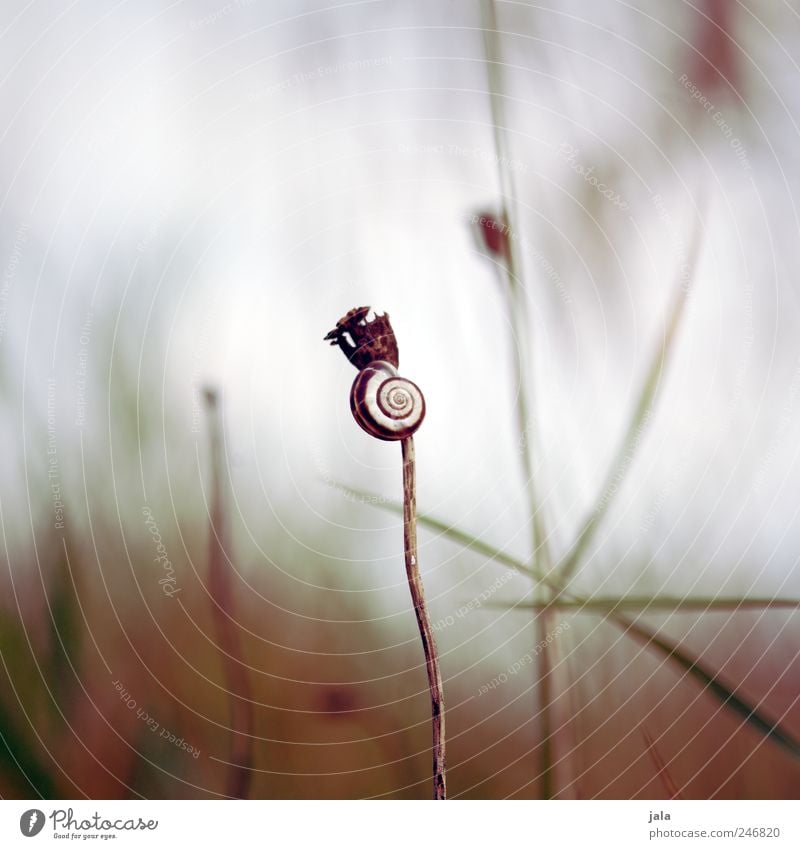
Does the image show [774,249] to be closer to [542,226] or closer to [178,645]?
[542,226]

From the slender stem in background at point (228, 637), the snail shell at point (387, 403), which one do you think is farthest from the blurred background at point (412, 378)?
the snail shell at point (387, 403)

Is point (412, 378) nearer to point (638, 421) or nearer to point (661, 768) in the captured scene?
point (638, 421)

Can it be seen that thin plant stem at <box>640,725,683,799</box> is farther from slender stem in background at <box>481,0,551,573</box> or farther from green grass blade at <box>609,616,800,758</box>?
slender stem in background at <box>481,0,551,573</box>

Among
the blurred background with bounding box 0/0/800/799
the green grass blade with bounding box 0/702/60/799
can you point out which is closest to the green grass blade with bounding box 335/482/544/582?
the blurred background with bounding box 0/0/800/799
